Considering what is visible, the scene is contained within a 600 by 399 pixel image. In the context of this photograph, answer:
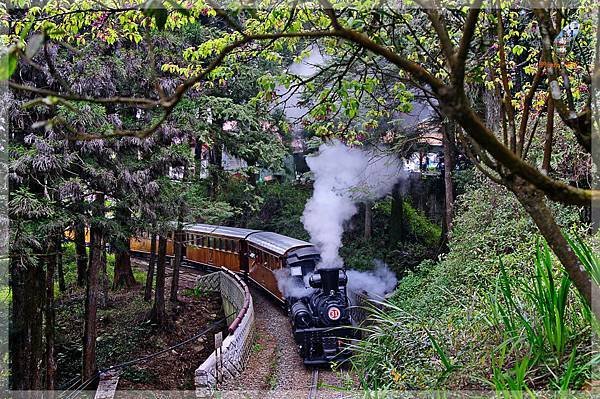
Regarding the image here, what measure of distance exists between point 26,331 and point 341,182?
9.62 meters

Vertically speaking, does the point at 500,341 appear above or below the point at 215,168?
below

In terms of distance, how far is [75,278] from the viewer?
20.6 meters

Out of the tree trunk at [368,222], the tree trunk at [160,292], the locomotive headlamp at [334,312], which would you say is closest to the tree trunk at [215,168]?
the tree trunk at [160,292]

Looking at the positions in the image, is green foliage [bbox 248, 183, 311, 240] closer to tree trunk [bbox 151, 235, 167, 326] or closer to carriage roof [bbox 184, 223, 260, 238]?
carriage roof [bbox 184, 223, 260, 238]

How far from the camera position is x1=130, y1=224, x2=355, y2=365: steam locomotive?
10.4 m

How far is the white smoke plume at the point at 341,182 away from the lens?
1545 cm

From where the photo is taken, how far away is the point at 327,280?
11.1 meters

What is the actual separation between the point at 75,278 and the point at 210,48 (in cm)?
1810

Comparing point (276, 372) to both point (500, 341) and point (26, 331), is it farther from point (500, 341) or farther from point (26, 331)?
point (500, 341)

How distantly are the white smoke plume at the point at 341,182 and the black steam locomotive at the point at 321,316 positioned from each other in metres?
3.66

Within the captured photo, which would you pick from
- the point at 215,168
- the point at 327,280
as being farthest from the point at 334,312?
the point at 215,168

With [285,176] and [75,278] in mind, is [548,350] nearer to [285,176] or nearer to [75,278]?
[285,176]

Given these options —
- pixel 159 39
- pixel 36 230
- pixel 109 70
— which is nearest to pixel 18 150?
pixel 36 230

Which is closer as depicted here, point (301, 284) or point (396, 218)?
point (301, 284)
